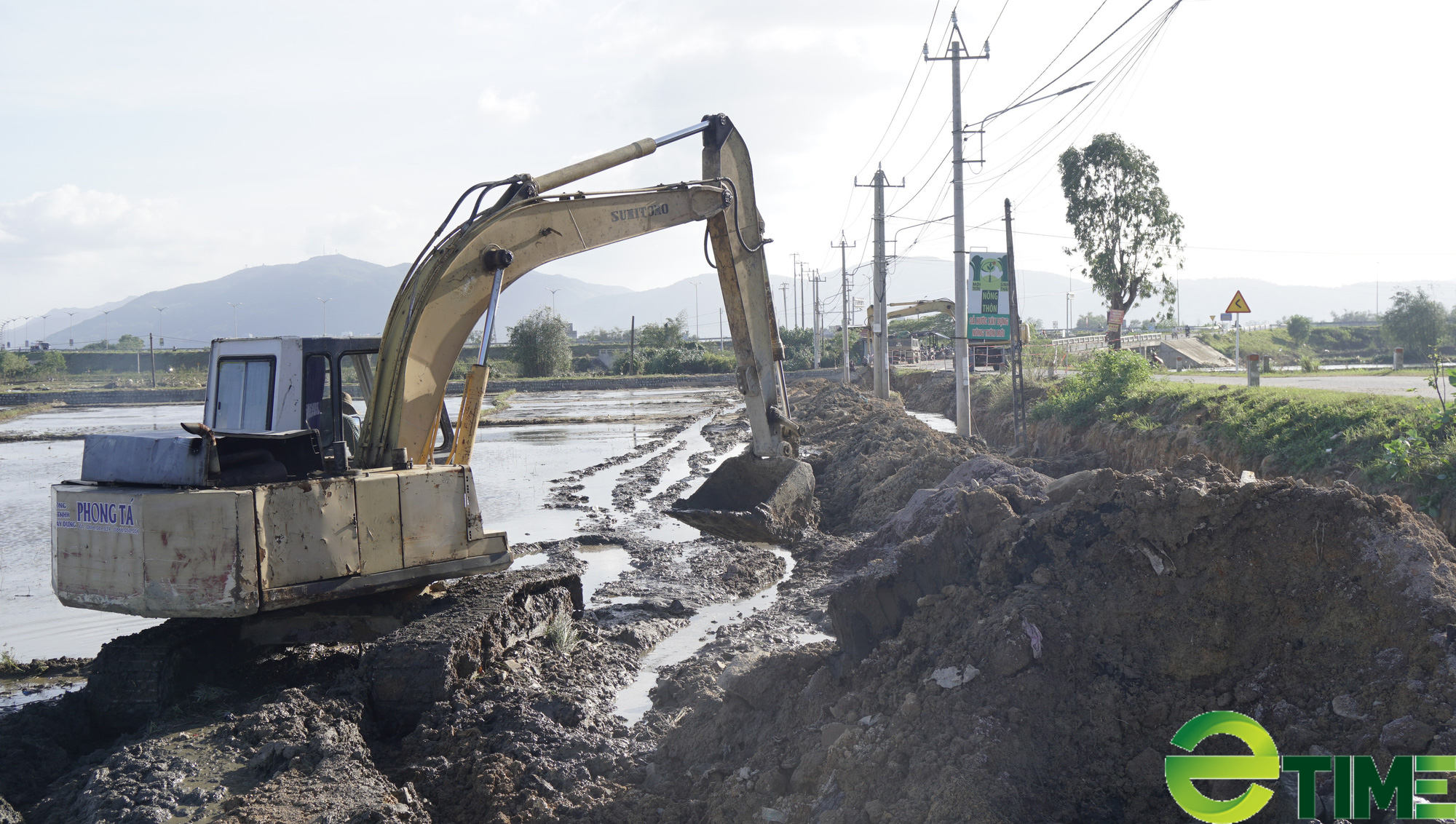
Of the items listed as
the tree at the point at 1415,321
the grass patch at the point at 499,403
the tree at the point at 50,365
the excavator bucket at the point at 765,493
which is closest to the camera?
Answer: the excavator bucket at the point at 765,493

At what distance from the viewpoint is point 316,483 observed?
587 cm

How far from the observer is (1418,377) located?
19891mm

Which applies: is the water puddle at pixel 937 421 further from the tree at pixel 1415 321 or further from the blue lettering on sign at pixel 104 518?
the tree at pixel 1415 321

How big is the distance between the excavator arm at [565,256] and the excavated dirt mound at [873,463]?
82.1 inches

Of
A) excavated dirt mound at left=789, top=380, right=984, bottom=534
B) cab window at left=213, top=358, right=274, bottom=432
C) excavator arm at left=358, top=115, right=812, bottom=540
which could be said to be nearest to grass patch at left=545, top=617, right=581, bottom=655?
excavator arm at left=358, top=115, right=812, bottom=540

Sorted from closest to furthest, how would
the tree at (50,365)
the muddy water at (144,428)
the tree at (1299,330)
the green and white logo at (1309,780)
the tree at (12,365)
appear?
the green and white logo at (1309,780), the muddy water at (144,428), the tree at (1299,330), the tree at (12,365), the tree at (50,365)

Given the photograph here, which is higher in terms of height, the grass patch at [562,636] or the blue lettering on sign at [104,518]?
the blue lettering on sign at [104,518]

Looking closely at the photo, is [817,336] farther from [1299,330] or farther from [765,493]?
[765,493]

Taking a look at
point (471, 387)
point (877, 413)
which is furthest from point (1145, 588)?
point (877, 413)

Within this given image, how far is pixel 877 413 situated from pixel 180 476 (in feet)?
56.4

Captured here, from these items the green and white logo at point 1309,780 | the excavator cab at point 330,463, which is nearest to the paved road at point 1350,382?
the green and white logo at point 1309,780

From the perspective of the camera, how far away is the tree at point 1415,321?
46.8m

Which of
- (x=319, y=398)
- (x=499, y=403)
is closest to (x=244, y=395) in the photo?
(x=319, y=398)

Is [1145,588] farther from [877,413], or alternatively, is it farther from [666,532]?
[877,413]
